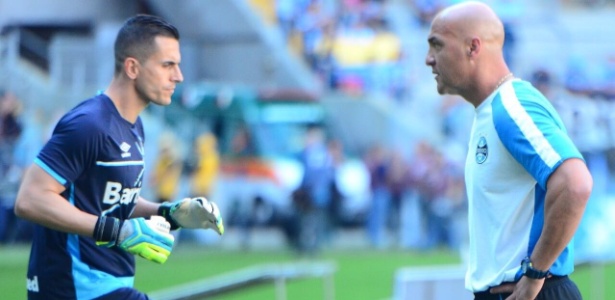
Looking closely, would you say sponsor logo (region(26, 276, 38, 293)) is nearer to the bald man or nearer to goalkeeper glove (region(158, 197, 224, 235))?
goalkeeper glove (region(158, 197, 224, 235))

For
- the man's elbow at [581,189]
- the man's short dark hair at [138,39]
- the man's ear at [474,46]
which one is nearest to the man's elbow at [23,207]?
the man's short dark hair at [138,39]

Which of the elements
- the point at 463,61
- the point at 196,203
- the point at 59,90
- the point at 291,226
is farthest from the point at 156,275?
the point at 463,61

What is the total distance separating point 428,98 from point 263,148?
25.5 feet

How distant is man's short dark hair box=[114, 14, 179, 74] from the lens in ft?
19.7

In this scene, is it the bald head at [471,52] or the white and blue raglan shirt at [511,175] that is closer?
the white and blue raglan shirt at [511,175]

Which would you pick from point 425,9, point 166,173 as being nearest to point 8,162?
point 166,173

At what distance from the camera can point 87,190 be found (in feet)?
18.9

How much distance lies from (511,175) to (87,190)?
1.93m

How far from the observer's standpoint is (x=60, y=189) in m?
5.59

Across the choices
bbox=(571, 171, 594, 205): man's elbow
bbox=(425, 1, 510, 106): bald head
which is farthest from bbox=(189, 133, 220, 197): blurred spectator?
bbox=(571, 171, 594, 205): man's elbow

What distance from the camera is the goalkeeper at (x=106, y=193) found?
5.51 metres

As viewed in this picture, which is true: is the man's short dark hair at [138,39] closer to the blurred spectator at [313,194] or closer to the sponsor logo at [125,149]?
the sponsor logo at [125,149]

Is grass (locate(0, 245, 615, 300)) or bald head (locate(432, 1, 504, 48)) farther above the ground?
bald head (locate(432, 1, 504, 48))

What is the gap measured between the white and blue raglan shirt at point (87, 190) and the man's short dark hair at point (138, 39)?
228 mm
